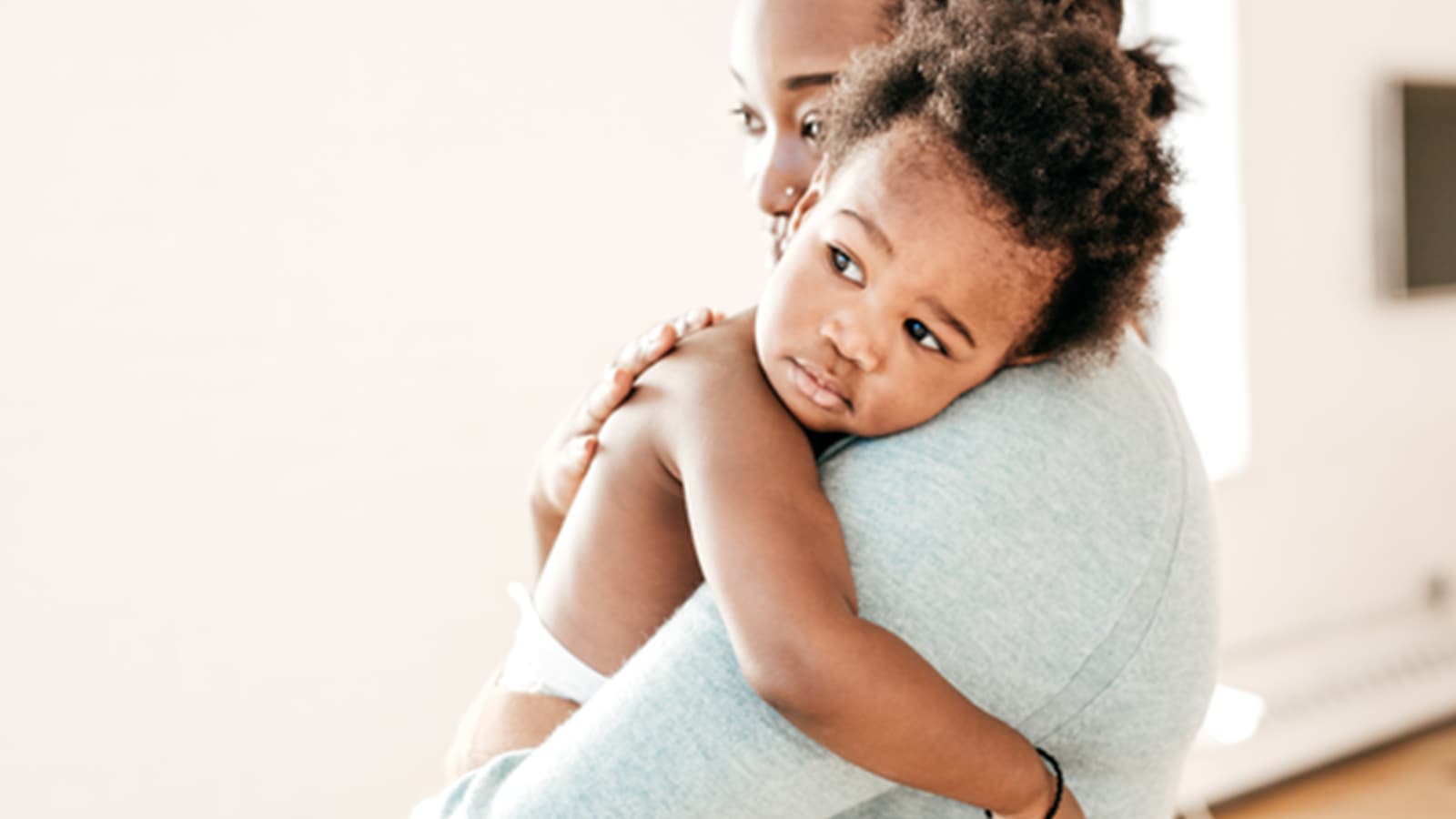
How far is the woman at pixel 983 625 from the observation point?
2.40 ft

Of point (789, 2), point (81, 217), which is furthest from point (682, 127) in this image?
point (789, 2)

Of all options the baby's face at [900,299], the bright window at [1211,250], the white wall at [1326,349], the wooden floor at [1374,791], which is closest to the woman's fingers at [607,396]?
the baby's face at [900,299]

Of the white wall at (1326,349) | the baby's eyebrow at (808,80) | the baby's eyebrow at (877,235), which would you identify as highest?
the baby's eyebrow at (808,80)

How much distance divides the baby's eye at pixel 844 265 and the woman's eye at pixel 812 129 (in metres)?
0.18

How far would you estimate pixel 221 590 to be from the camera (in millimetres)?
1933

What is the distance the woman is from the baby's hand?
0.22 meters

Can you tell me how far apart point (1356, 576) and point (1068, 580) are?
3489 millimetres

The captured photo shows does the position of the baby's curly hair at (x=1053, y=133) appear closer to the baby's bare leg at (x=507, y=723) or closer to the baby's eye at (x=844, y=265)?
the baby's eye at (x=844, y=265)

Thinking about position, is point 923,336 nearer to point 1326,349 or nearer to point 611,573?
point 611,573

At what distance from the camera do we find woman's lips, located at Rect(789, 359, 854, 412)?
0.88 m

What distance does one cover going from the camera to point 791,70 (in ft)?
3.59

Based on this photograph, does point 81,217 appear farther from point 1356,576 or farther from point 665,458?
point 1356,576

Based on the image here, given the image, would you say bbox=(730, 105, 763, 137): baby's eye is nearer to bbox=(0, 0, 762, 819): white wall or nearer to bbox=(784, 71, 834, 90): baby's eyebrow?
bbox=(784, 71, 834, 90): baby's eyebrow

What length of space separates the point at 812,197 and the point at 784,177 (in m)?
0.11
